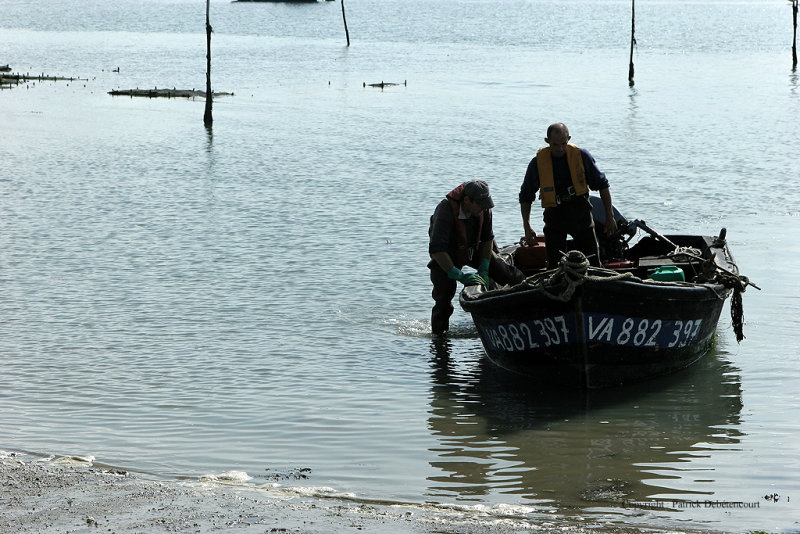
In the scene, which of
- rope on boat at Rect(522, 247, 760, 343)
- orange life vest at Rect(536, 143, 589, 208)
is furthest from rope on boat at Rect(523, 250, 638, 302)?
orange life vest at Rect(536, 143, 589, 208)

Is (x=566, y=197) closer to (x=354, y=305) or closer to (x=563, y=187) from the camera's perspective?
(x=563, y=187)

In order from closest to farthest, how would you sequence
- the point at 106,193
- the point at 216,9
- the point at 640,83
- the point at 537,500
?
1. the point at 537,500
2. the point at 106,193
3. the point at 640,83
4. the point at 216,9

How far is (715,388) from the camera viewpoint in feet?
33.4

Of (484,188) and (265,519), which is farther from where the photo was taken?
(484,188)

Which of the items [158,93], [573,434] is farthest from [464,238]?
[158,93]

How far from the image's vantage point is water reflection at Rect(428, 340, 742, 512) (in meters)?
7.48

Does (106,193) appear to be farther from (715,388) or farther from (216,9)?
(216,9)

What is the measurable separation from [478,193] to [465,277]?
95 centimetres

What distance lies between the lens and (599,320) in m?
8.95

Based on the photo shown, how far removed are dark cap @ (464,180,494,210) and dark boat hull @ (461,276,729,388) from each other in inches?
35.1

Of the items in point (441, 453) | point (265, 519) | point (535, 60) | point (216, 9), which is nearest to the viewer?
point (265, 519)

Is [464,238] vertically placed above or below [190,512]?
above

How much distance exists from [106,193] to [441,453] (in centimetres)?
1755

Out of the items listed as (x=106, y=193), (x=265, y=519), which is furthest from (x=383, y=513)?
(x=106, y=193)
